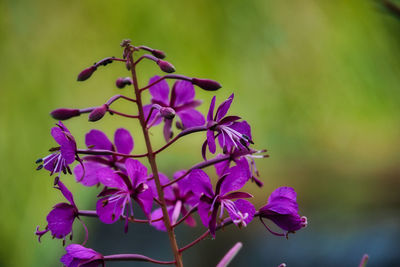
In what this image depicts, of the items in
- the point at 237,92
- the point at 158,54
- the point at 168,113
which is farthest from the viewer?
the point at 237,92

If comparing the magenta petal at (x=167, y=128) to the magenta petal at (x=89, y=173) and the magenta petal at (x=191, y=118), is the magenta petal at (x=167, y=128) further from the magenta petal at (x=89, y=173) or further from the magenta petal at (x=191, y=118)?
the magenta petal at (x=89, y=173)

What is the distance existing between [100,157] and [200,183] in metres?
0.25

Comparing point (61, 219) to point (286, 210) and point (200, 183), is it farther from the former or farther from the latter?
point (286, 210)

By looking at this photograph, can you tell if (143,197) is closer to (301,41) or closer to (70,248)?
(70,248)

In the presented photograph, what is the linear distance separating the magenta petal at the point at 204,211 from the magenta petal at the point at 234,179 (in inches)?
1.4

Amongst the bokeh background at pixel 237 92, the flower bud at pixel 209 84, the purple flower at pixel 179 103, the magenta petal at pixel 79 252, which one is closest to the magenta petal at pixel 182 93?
the purple flower at pixel 179 103

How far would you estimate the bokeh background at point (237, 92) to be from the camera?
2.89m

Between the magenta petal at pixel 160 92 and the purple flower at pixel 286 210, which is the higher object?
the magenta petal at pixel 160 92

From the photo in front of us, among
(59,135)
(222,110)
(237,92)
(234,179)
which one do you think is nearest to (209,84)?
(222,110)

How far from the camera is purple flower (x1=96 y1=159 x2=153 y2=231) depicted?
819mm

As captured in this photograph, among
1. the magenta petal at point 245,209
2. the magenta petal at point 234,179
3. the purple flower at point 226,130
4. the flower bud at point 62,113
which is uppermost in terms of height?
the flower bud at point 62,113

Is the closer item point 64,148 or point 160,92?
point 64,148

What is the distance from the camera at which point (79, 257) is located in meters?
0.83

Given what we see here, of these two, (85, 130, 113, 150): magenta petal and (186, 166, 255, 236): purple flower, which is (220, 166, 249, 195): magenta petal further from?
(85, 130, 113, 150): magenta petal
